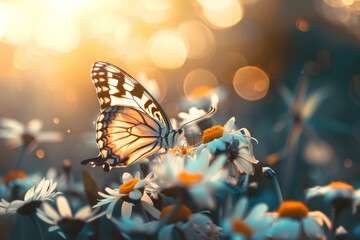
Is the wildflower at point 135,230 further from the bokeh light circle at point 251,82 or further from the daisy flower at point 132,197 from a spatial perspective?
the bokeh light circle at point 251,82

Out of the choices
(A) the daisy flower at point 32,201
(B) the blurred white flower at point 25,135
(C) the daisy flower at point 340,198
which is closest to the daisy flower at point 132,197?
(A) the daisy flower at point 32,201

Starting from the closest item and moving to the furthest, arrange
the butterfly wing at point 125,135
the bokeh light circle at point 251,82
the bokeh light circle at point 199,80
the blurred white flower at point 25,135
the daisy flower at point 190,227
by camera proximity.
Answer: the daisy flower at point 190,227 < the butterfly wing at point 125,135 < the blurred white flower at point 25,135 < the bokeh light circle at point 251,82 < the bokeh light circle at point 199,80

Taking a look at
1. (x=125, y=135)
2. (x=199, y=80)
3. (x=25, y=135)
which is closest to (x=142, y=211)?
(x=125, y=135)

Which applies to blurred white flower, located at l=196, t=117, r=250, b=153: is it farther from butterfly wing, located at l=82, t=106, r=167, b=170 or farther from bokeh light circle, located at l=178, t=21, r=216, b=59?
bokeh light circle, located at l=178, t=21, r=216, b=59

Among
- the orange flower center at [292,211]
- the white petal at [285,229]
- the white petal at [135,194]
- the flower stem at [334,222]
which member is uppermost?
the white petal at [135,194]

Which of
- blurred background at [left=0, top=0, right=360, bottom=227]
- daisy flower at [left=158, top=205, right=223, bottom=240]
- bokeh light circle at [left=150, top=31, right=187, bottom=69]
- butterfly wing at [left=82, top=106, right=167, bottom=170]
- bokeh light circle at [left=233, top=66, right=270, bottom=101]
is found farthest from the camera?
bokeh light circle at [left=150, top=31, right=187, bottom=69]

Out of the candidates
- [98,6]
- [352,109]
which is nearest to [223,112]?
[352,109]

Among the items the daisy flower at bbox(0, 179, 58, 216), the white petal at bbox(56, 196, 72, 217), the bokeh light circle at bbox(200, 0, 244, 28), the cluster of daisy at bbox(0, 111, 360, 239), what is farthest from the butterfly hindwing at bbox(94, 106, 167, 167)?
the bokeh light circle at bbox(200, 0, 244, 28)

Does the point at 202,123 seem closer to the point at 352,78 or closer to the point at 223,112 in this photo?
the point at 223,112
